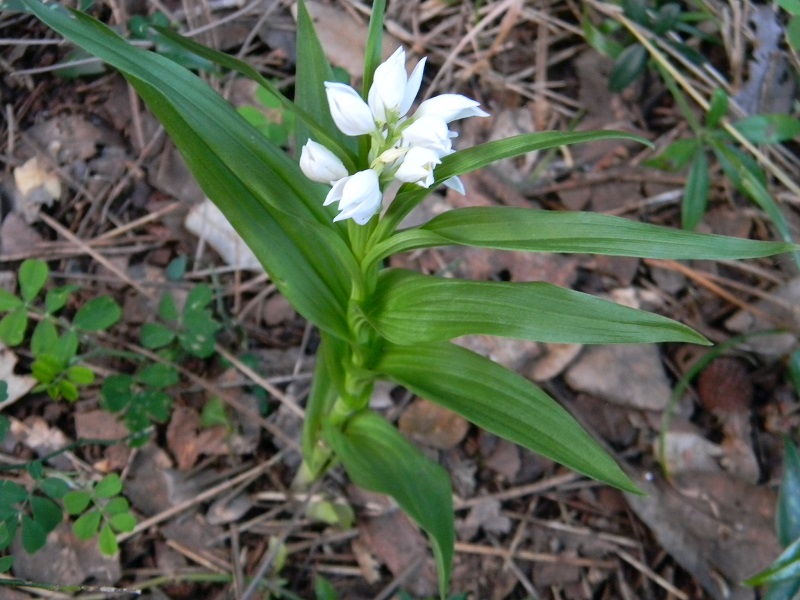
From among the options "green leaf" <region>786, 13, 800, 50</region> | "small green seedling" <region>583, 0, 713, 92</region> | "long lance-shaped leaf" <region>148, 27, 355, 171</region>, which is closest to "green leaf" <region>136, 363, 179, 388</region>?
"long lance-shaped leaf" <region>148, 27, 355, 171</region>

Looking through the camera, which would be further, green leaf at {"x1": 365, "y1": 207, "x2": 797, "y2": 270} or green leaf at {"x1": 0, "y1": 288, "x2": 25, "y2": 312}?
green leaf at {"x1": 0, "y1": 288, "x2": 25, "y2": 312}

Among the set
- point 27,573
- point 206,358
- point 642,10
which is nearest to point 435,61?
point 642,10

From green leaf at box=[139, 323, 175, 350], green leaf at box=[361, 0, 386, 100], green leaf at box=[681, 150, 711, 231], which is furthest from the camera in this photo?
green leaf at box=[681, 150, 711, 231]

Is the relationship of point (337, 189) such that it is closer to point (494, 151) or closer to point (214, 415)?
point (494, 151)

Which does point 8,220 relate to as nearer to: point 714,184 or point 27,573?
point 27,573

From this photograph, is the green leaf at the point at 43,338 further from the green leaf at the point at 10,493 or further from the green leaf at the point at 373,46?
the green leaf at the point at 373,46

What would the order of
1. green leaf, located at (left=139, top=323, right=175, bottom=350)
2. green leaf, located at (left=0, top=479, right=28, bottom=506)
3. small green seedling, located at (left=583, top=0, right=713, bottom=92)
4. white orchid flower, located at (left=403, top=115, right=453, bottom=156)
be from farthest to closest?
1. small green seedling, located at (left=583, top=0, right=713, bottom=92)
2. green leaf, located at (left=139, top=323, right=175, bottom=350)
3. green leaf, located at (left=0, top=479, right=28, bottom=506)
4. white orchid flower, located at (left=403, top=115, right=453, bottom=156)

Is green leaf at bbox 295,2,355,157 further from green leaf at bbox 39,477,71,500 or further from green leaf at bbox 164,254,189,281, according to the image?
green leaf at bbox 39,477,71,500
